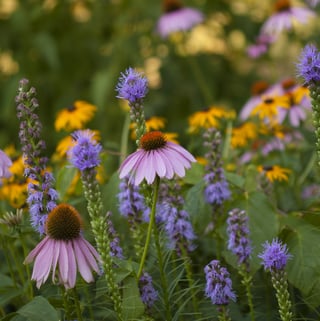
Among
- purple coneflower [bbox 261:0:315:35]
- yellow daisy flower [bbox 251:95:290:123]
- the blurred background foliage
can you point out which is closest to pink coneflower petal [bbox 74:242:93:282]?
yellow daisy flower [bbox 251:95:290:123]

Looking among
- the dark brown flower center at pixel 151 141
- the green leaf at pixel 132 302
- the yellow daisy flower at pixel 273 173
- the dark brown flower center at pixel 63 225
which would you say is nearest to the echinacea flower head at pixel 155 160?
the dark brown flower center at pixel 151 141

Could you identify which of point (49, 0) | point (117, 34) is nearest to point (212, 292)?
point (117, 34)

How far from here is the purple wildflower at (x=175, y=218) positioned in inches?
75.9

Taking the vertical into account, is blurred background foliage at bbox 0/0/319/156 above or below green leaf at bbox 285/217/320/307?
above

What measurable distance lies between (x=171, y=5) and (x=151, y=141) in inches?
Answer: 117

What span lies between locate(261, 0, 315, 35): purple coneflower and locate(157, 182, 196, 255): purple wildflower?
87.1 inches

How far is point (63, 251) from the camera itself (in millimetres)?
1524

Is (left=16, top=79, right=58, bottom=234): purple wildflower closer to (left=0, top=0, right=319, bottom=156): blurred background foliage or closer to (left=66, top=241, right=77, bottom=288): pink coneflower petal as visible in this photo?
(left=66, top=241, right=77, bottom=288): pink coneflower petal

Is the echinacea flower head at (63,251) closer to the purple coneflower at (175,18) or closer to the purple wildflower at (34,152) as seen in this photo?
the purple wildflower at (34,152)

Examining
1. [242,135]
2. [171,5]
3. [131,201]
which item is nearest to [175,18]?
[171,5]

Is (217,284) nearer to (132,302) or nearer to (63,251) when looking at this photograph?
(132,302)

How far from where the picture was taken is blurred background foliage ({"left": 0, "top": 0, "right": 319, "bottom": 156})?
465 cm

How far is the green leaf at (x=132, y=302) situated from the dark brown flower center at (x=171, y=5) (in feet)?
9.92

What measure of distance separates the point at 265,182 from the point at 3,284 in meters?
0.87
